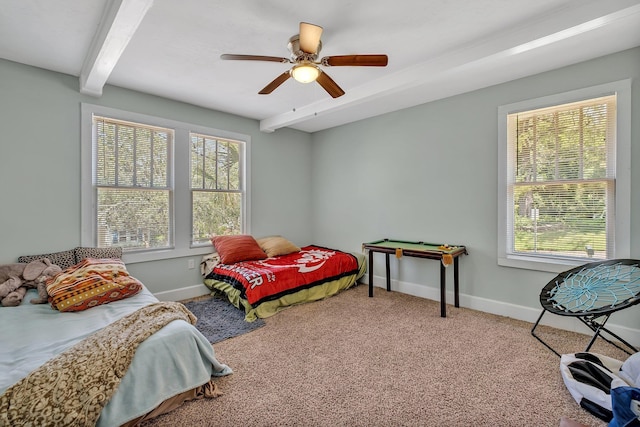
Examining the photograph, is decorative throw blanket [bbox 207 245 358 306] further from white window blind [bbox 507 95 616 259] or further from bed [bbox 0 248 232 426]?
white window blind [bbox 507 95 616 259]

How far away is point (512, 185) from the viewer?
3211mm

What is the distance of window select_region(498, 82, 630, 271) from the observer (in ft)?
8.50

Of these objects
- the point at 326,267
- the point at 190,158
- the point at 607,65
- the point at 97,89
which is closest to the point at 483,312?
the point at 326,267

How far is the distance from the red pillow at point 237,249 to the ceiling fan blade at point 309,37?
263 cm

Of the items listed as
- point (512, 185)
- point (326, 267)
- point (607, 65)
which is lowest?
point (326, 267)

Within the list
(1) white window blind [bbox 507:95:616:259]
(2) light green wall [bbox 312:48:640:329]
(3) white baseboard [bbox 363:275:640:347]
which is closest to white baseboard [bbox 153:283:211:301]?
(2) light green wall [bbox 312:48:640:329]

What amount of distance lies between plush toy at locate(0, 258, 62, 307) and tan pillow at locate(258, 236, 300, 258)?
2.29m

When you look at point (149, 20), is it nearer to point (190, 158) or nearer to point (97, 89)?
point (97, 89)

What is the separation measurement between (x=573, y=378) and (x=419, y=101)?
3179 mm

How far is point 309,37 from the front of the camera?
2020 millimetres

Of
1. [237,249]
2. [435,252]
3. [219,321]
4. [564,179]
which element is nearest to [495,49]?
[564,179]

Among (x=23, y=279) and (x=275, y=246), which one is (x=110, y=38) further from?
(x=275, y=246)

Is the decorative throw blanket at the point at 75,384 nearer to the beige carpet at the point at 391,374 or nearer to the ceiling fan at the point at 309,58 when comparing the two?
the beige carpet at the point at 391,374

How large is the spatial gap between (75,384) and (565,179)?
406cm
